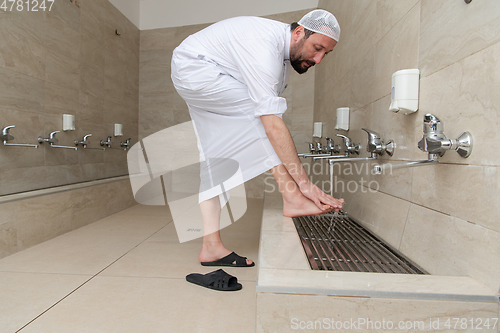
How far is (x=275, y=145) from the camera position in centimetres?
130

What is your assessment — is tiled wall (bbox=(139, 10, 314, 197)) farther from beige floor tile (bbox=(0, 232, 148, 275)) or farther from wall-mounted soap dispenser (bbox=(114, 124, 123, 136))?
beige floor tile (bbox=(0, 232, 148, 275))

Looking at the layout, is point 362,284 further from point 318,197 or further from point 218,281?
point 218,281

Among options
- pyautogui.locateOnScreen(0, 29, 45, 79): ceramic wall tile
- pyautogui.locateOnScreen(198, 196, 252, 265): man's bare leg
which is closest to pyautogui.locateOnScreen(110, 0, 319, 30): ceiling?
pyautogui.locateOnScreen(0, 29, 45, 79): ceramic wall tile

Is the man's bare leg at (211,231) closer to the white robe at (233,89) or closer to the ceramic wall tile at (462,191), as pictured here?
the white robe at (233,89)

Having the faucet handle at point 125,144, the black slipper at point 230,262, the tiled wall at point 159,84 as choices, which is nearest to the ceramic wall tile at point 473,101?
the black slipper at point 230,262

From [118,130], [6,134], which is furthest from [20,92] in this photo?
[118,130]

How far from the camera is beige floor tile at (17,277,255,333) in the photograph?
107cm

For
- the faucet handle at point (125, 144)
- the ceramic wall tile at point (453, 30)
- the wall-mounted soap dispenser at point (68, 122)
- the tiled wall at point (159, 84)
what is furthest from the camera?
the tiled wall at point (159, 84)

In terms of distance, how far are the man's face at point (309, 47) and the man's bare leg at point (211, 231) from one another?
759mm

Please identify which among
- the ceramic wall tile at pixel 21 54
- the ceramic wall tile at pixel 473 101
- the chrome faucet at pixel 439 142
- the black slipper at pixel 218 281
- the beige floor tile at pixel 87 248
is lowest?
the beige floor tile at pixel 87 248

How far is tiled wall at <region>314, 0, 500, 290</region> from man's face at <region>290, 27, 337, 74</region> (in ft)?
1.03

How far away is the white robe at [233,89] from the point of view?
128 cm

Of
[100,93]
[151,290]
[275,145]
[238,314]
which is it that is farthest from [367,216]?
[100,93]

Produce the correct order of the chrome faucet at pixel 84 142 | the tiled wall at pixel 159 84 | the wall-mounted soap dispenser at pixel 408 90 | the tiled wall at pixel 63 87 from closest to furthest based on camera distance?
the wall-mounted soap dispenser at pixel 408 90, the tiled wall at pixel 63 87, the chrome faucet at pixel 84 142, the tiled wall at pixel 159 84
